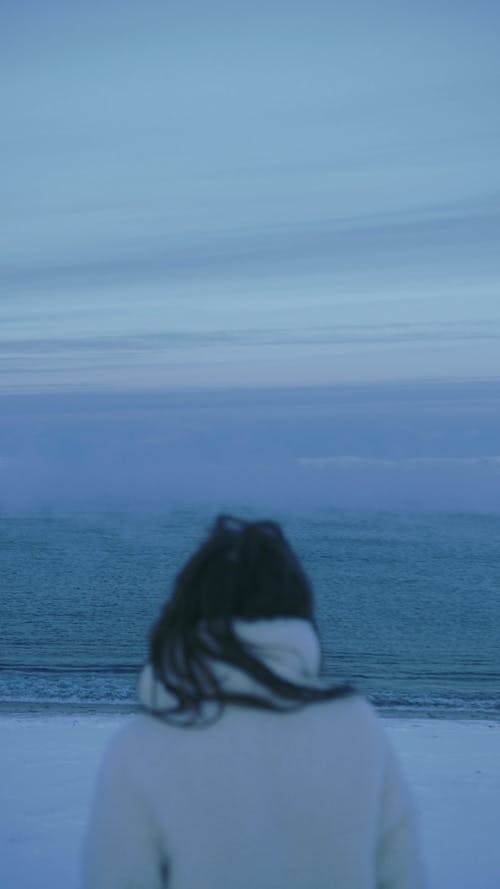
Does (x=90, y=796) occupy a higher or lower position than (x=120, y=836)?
lower

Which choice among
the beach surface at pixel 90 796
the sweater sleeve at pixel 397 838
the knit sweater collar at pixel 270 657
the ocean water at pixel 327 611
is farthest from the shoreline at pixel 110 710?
the knit sweater collar at pixel 270 657

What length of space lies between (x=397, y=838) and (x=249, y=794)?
29 cm

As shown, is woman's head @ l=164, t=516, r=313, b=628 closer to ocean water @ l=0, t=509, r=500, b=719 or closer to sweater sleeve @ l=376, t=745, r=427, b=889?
sweater sleeve @ l=376, t=745, r=427, b=889

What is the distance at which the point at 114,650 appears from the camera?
1471 cm

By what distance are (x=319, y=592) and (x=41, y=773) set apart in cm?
1859

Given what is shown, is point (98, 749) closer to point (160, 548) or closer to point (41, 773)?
point (41, 773)

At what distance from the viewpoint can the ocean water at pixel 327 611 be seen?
11.5 metres

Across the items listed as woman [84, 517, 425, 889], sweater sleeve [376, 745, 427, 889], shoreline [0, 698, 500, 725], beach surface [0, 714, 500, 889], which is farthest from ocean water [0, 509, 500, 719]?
woman [84, 517, 425, 889]

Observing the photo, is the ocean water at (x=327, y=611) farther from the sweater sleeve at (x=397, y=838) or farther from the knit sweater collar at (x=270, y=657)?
the knit sweater collar at (x=270, y=657)

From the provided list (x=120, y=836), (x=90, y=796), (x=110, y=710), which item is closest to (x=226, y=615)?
(x=120, y=836)

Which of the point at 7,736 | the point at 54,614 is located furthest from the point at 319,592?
the point at 7,736

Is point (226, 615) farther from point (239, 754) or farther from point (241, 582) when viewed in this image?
point (239, 754)

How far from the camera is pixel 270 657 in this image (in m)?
1.33

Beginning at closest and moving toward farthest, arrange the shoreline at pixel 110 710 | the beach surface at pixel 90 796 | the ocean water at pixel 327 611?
1. the beach surface at pixel 90 796
2. the shoreline at pixel 110 710
3. the ocean water at pixel 327 611
